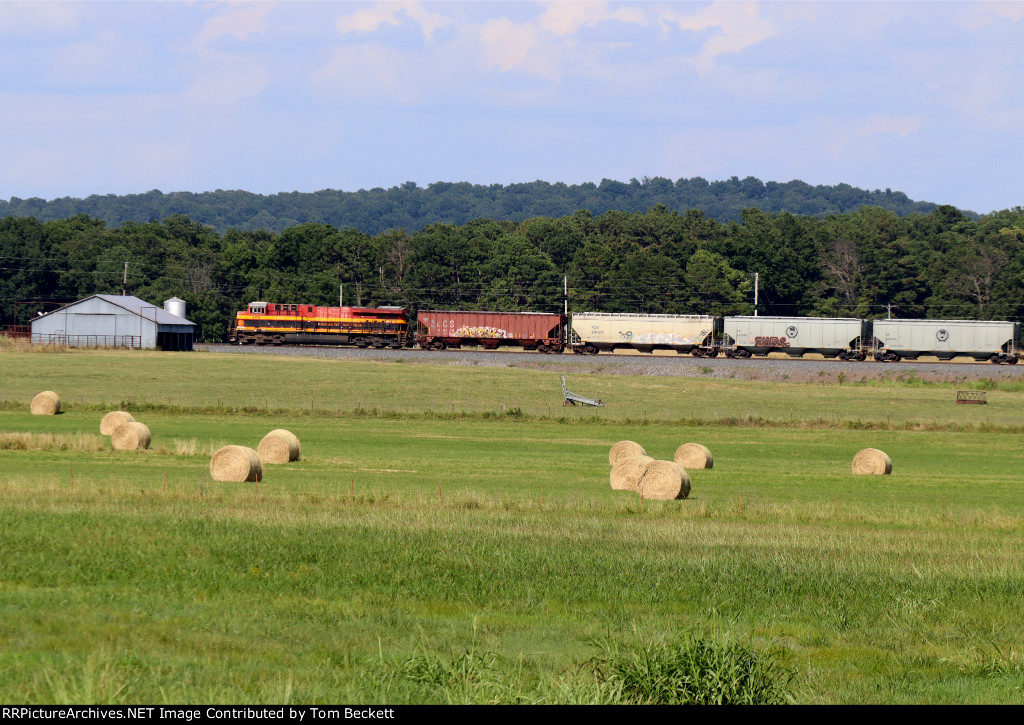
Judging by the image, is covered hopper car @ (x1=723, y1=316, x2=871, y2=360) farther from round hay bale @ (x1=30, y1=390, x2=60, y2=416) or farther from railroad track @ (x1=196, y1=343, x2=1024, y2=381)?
round hay bale @ (x1=30, y1=390, x2=60, y2=416)

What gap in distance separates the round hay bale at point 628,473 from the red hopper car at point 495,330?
70.8 meters

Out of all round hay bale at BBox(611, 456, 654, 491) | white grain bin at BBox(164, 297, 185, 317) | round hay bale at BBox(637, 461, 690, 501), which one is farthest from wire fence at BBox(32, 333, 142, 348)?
round hay bale at BBox(637, 461, 690, 501)

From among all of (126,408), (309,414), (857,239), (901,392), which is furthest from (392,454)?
(857,239)

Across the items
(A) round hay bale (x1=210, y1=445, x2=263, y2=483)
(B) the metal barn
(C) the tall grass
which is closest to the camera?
(A) round hay bale (x1=210, y1=445, x2=263, y2=483)

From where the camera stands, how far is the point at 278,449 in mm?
35125

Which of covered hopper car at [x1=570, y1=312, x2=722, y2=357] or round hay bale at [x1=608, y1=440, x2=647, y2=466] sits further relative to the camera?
covered hopper car at [x1=570, y1=312, x2=722, y2=357]

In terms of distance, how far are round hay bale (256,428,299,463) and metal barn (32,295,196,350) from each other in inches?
2953

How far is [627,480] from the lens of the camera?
30.7 meters

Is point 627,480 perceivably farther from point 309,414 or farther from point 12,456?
point 309,414

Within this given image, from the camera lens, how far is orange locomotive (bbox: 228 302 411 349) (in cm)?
10538

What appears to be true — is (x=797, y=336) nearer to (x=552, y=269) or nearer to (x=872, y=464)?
(x=872, y=464)

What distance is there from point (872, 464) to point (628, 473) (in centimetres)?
1030

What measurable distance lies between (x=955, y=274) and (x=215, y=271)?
366ft
